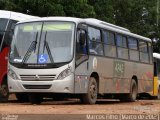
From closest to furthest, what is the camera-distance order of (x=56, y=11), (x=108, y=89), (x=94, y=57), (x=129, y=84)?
1. (x=94, y=57)
2. (x=108, y=89)
3. (x=129, y=84)
4. (x=56, y=11)

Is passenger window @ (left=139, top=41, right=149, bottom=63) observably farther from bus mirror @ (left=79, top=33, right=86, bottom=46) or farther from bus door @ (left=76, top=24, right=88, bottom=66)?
bus mirror @ (left=79, top=33, right=86, bottom=46)

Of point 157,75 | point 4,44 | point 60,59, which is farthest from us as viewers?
point 157,75

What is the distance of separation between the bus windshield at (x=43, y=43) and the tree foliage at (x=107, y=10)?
336 inches

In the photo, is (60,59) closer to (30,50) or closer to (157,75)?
(30,50)

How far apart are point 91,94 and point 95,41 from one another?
1943mm

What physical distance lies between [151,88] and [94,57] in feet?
28.9

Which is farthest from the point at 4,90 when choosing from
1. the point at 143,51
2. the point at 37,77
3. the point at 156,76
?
the point at 156,76

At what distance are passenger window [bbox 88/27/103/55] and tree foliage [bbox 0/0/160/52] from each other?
769 cm

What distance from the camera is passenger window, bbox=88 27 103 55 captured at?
18156mm

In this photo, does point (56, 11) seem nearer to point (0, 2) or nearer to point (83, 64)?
point (0, 2)

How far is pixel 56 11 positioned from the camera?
2631 centimetres

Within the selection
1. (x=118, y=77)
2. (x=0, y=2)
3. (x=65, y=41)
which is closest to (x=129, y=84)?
(x=118, y=77)

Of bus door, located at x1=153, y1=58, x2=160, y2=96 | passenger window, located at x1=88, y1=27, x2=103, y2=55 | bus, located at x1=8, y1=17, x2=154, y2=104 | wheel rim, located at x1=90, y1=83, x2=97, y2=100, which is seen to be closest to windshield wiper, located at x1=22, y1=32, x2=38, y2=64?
bus, located at x1=8, y1=17, x2=154, y2=104

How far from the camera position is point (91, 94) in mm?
17938
